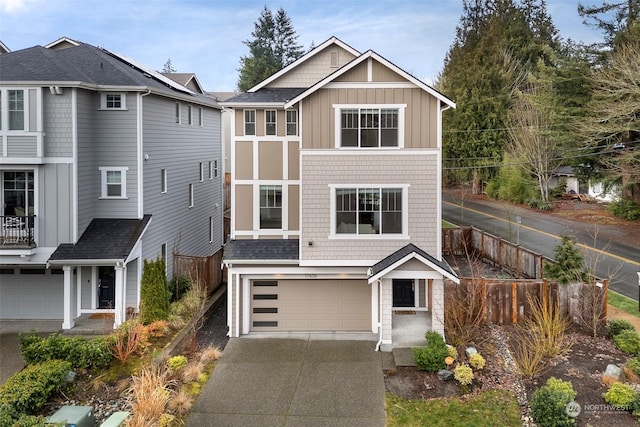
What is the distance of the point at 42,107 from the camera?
14.8 m

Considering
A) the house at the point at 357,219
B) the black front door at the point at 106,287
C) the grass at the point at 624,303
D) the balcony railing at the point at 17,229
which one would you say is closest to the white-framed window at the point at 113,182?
the balcony railing at the point at 17,229

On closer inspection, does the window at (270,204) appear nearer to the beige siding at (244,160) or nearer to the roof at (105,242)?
the beige siding at (244,160)

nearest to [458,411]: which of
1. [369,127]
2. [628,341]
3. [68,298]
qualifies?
[628,341]

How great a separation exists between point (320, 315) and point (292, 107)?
656 centimetres

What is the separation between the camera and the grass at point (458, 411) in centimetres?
967

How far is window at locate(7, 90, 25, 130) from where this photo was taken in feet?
48.5

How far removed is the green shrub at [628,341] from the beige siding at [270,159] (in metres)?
10.7

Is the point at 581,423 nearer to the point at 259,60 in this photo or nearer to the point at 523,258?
the point at 523,258

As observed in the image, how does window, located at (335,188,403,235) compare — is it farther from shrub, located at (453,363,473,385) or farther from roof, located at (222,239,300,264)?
shrub, located at (453,363,473,385)

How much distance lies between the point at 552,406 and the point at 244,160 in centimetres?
1106

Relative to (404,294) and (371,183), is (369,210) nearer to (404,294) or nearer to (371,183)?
(371,183)

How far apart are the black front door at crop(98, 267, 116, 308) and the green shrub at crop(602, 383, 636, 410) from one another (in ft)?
47.4

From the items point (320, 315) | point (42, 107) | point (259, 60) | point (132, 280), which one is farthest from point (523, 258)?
point (259, 60)
